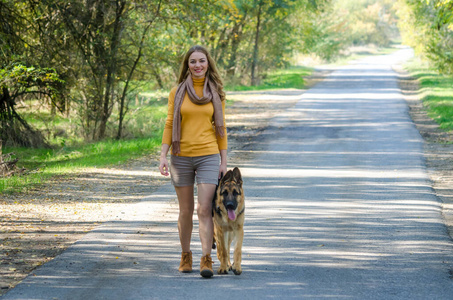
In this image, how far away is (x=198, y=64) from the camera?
587 centimetres

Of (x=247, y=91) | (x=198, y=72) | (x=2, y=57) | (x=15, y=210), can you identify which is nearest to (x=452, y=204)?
(x=198, y=72)

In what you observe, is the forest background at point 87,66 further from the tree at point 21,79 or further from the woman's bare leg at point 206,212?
the woman's bare leg at point 206,212

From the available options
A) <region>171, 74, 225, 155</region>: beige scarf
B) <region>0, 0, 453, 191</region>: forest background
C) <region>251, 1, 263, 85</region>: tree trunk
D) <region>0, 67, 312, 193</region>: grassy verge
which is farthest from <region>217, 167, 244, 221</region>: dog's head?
<region>251, 1, 263, 85</region>: tree trunk

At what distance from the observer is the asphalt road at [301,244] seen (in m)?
5.74

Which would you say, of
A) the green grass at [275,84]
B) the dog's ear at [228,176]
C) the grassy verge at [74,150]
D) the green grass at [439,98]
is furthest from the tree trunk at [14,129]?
the green grass at [275,84]

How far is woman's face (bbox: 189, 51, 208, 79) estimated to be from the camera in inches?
231

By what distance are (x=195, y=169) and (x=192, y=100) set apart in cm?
62

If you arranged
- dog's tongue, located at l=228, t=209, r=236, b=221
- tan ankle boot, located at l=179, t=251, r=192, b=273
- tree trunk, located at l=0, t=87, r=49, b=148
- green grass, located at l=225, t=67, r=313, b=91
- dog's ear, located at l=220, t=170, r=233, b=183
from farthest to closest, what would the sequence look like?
1. green grass, located at l=225, t=67, r=313, b=91
2. tree trunk, located at l=0, t=87, r=49, b=148
3. tan ankle boot, located at l=179, t=251, r=192, b=273
4. dog's ear, located at l=220, t=170, r=233, b=183
5. dog's tongue, located at l=228, t=209, r=236, b=221

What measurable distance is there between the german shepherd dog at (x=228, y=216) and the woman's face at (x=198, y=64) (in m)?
0.91

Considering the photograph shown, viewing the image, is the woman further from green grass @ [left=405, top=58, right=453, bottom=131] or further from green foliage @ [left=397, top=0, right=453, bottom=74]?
green grass @ [left=405, top=58, right=453, bottom=131]

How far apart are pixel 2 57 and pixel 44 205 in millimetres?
4835

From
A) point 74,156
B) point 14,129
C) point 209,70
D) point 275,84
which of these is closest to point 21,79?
point 74,156

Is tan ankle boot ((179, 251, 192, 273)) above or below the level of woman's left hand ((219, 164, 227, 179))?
below

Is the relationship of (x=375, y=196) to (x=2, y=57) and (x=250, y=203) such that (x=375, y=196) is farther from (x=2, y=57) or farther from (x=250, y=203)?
(x=2, y=57)
